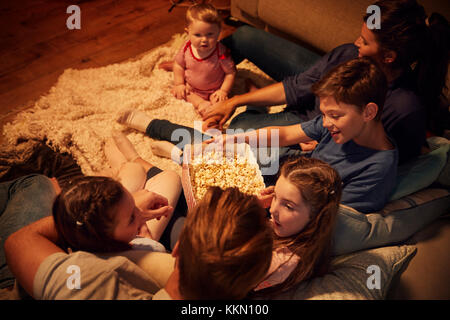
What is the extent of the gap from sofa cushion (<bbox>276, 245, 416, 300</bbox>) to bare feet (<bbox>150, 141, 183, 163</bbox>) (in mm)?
884

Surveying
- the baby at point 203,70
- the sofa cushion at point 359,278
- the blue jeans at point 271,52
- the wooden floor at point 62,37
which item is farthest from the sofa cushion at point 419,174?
the wooden floor at point 62,37

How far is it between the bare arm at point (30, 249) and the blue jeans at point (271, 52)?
54.5 inches

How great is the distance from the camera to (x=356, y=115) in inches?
41.9

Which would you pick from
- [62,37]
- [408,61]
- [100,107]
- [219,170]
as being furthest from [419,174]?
[62,37]

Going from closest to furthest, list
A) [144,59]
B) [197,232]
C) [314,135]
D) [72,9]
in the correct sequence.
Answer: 1. [197,232]
2. [314,135]
3. [144,59]
4. [72,9]

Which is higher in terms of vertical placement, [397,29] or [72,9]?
[397,29]

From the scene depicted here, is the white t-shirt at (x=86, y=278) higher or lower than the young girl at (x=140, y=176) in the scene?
higher

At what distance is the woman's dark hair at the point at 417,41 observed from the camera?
1.11m

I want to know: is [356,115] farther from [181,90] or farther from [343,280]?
[181,90]

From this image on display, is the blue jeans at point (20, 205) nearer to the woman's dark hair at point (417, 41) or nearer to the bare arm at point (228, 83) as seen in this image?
the bare arm at point (228, 83)

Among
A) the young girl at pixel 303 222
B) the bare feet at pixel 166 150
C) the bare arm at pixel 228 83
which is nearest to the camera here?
the young girl at pixel 303 222

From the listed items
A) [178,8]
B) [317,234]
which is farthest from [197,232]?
[178,8]

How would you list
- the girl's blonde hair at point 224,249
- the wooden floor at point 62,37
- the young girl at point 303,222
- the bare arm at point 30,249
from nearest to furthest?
the girl's blonde hair at point 224,249
the bare arm at point 30,249
the young girl at point 303,222
the wooden floor at point 62,37

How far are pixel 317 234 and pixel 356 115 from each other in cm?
43
